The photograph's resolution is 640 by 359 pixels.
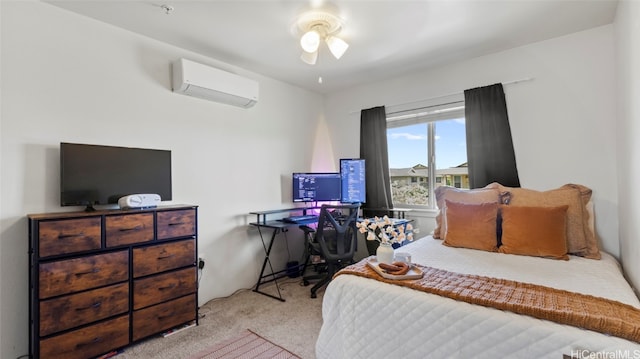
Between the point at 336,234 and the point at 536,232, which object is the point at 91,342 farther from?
the point at 536,232


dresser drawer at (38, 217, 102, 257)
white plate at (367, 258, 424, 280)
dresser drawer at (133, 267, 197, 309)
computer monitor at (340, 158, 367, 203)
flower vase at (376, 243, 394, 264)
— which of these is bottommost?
dresser drawer at (133, 267, 197, 309)

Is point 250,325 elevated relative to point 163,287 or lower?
lower

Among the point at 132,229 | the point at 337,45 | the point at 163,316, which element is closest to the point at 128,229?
the point at 132,229

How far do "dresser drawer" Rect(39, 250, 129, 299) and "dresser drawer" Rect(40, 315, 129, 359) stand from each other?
11.1 inches

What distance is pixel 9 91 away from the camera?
2.03m

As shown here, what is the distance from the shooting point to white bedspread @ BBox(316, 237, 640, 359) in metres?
1.18

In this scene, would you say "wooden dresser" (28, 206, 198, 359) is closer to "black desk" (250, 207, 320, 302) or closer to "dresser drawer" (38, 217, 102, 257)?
"dresser drawer" (38, 217, 102, 257)

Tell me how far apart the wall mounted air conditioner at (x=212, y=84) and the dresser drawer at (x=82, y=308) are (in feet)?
5.77

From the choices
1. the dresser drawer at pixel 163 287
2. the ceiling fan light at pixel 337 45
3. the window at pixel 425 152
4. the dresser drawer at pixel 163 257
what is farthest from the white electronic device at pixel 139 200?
the window at pixel 425 152

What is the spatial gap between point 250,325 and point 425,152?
270 cm

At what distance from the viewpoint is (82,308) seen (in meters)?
2.00

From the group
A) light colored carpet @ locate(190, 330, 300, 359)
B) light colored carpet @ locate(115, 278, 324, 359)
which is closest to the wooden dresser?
light colored carpet @ locate(115, 278, 324, 359)

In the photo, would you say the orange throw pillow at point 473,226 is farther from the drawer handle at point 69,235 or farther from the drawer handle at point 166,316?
the drawer handle at point 69,235

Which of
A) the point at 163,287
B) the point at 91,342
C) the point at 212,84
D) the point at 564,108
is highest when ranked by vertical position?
the point at 212,84
